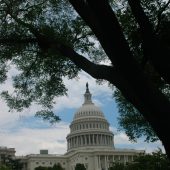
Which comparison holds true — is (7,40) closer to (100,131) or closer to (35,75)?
(35,75)

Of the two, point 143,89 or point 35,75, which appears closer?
point 143,89

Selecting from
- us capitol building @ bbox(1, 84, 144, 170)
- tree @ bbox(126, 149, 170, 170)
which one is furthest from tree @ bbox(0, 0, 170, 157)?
us capitol building @ bbox(1, 84, 144, 170)

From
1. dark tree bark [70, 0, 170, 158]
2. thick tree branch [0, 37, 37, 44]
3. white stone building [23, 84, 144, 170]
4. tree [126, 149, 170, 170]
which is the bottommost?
dark tree bark [70, 0, 170, 158]

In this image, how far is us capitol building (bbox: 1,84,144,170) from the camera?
493ft

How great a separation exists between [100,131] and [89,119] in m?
5.54

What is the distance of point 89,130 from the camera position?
511 feet

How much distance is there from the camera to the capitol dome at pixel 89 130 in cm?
15575

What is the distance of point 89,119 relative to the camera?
6250 inches

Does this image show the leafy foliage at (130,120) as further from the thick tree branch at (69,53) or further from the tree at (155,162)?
the tree at (155,162)

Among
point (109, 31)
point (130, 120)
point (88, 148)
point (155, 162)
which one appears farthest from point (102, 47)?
point (88, 148)

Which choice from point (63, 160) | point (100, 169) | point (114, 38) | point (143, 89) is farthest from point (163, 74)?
point (63, 160)

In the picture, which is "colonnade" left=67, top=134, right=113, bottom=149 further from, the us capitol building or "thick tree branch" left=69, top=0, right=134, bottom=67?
"thick tree branch" left=69, top=0, right=134, bottom=67

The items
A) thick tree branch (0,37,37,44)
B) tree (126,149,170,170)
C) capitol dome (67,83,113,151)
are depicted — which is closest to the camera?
thick tree branch (0,37,37,44)

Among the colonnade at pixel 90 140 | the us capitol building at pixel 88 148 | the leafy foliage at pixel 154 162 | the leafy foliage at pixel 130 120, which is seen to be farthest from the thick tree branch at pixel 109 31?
the colonnade at pixel 90 140
